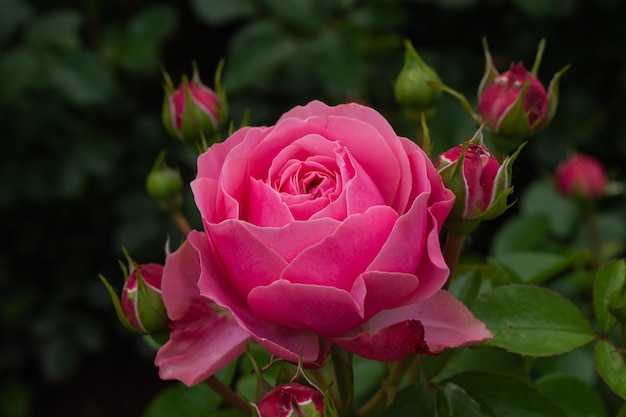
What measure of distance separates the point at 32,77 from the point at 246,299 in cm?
117

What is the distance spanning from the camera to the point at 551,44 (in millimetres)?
1943

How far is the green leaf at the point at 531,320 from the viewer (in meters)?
0.64

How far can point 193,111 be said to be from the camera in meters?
0.81

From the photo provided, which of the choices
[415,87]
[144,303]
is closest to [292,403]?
[144,303]

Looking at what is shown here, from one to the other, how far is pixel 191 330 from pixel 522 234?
29.5 inches

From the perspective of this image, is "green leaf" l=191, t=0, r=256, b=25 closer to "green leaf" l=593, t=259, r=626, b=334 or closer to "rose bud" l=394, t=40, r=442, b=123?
"rose bud" l=394, t=40, r=442, b=123

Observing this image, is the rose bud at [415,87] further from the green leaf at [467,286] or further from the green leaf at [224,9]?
the green leaf at [224,9]

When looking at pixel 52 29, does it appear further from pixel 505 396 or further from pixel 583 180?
pixel 505 396

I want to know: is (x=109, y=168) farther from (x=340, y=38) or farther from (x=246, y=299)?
(x=246, y=299)

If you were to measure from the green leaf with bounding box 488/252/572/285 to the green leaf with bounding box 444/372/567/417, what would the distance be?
0.88 ft

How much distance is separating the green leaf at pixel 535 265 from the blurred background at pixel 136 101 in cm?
57

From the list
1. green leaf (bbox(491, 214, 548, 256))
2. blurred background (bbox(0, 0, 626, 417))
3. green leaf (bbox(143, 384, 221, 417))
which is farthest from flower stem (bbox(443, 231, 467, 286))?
blurred background (bbox(0, 0, 626, 417))

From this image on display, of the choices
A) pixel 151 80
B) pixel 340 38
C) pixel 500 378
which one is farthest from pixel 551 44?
pixel 500 378

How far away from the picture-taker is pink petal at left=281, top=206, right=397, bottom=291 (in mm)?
493
